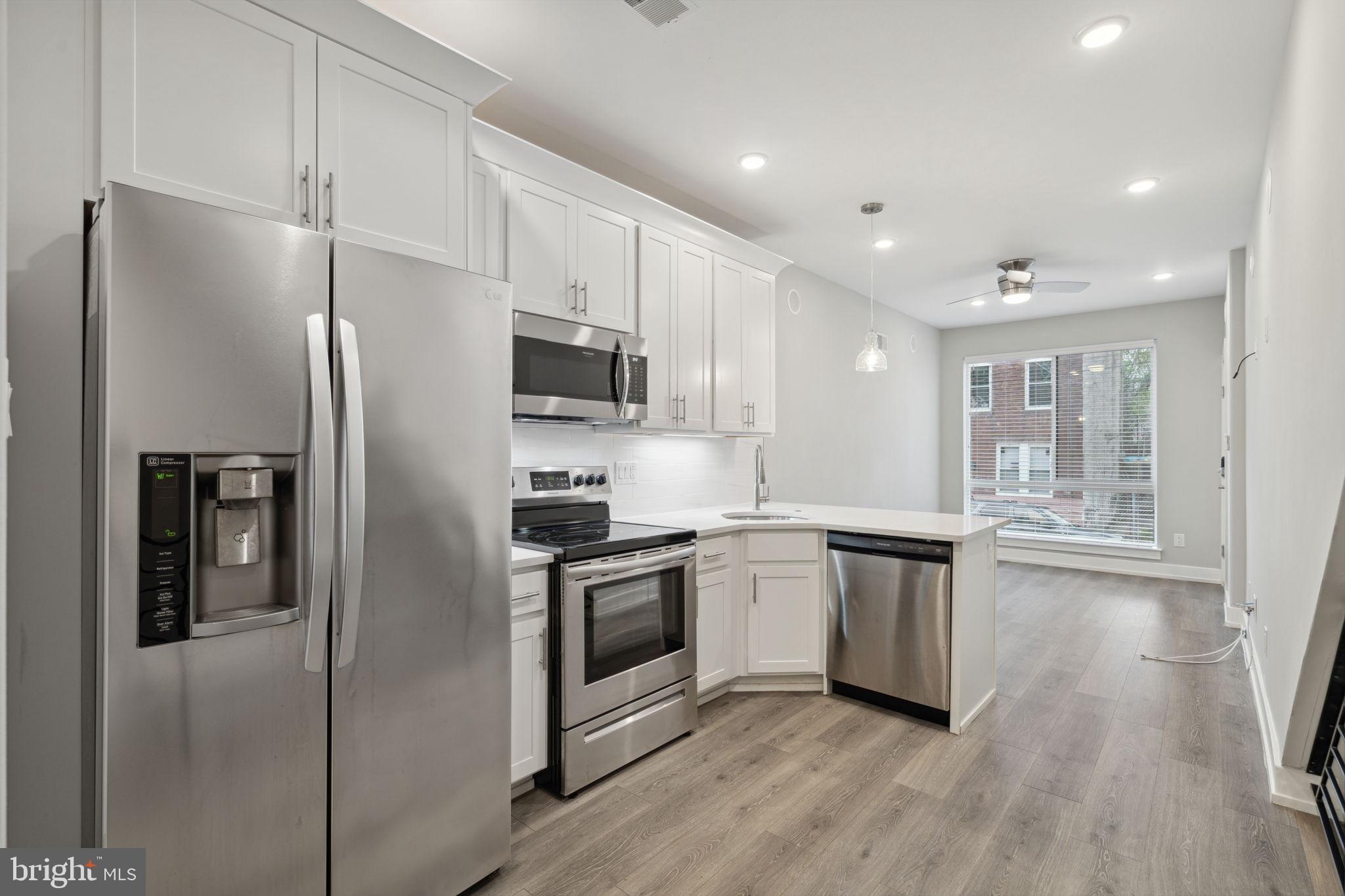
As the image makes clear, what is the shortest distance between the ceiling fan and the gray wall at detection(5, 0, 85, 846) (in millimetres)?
5281

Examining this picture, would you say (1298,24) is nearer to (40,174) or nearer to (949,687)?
(949,687)

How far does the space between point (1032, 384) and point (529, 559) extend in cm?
670

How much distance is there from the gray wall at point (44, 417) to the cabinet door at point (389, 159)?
1.75 feet

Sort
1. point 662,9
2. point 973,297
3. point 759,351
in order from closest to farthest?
point 662,9 → point 759,351 → point 973,297

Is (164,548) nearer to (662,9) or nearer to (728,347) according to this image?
(662,9)

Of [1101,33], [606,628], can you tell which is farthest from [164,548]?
[1101,33]

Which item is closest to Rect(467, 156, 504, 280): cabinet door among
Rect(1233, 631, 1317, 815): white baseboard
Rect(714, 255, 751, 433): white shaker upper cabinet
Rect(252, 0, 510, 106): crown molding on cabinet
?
Rect(252, 0, 510, 106): crown molding on cabinet

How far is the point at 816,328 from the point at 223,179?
14.2 ft

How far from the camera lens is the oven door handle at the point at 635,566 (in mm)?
2330

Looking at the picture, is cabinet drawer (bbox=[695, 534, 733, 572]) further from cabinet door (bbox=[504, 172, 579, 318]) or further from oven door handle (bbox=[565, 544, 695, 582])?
cabinet door (bbox=[504, 172, 579, 318])

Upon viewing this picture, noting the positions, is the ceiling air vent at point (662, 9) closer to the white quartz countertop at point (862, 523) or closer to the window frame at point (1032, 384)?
the white quartz countertop at point (862, 523)

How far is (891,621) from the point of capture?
3031 millimetres

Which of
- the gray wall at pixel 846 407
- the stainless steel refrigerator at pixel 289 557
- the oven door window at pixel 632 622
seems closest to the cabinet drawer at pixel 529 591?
the oven door window at pixel 632 622

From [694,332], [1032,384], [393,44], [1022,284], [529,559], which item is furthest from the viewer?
[1032,384]
